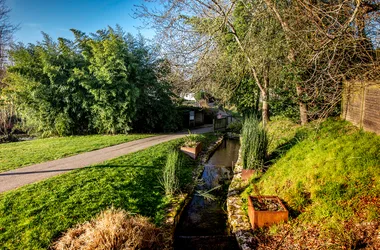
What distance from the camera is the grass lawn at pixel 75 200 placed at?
10.5ft

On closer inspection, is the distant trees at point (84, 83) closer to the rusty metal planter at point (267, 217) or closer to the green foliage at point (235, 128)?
the green foliage at point (235, 128)

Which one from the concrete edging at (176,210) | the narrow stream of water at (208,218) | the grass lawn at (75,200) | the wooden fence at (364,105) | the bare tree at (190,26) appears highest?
the bare tree at (190,26)

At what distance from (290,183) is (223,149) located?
632cm

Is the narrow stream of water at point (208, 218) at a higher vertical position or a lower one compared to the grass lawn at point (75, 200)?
lower

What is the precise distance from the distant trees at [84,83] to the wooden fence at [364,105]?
25.4 feet

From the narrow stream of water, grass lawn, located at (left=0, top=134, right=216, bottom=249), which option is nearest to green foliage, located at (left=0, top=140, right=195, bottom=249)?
grass lawn, located at (left=0, top=134, right=216, bottom=249)

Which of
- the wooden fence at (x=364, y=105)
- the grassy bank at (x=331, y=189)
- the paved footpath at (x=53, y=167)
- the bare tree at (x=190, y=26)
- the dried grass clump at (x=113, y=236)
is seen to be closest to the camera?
the dried grass clump at (x=113, y=236)

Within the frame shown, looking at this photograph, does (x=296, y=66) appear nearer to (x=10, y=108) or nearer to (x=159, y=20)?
(x=159, y=20)

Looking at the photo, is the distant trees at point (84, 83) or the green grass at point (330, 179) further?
the distant trees at point (84, 83)

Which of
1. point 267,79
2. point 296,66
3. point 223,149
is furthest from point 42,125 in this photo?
point 296,66

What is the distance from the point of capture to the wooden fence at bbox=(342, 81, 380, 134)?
441 centimetres

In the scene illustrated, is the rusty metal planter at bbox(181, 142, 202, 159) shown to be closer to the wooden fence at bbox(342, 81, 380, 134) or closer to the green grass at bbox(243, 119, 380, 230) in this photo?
the green grass at bbox(243, 119, 380, 230)

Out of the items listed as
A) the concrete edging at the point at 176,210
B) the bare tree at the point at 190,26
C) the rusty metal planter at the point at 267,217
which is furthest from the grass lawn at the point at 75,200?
the bare tree at the point at 190,26

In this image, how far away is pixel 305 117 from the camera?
22.9ft
